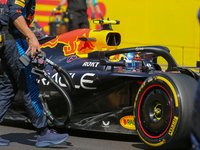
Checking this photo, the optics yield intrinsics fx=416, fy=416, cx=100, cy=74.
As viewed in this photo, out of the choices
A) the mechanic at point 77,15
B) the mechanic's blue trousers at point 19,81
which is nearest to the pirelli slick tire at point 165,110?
the mechanic's blue trousers at point 19,81

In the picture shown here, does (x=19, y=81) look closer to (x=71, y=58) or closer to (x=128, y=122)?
(x=128, y=122)

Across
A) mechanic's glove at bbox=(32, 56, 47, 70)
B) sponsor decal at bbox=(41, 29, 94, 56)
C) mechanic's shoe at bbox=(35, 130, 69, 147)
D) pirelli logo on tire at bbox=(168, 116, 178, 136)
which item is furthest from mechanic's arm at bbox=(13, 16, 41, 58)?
sponsor decal at bbox=(41, 29, 94, 56)

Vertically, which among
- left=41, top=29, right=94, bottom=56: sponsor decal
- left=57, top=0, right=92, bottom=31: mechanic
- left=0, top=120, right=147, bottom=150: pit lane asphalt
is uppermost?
left=57, top=0, right=92, bottom=31: mechanic

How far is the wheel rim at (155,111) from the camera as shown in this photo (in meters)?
3.72

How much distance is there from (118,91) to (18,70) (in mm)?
1105

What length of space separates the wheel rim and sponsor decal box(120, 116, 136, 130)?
243mm

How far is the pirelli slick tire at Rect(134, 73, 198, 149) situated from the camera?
3.53 meters

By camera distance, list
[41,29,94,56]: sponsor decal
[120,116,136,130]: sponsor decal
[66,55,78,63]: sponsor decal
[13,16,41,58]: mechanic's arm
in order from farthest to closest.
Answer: [41,29,94,56]: sponsor decal, [66,55,78,63]: sponsor decal, [120,116,136,130]: sponsor decal, [13,16,41,58]: mechanic's arm

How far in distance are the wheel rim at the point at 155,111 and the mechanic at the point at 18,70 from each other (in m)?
0.77

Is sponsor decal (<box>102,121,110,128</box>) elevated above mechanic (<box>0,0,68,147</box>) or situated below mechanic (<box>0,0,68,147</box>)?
below

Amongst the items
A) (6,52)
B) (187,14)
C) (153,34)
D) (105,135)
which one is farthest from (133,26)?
(6,52)

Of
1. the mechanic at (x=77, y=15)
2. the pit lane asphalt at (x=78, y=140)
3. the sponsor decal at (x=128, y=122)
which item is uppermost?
the mechanic at (x=77, y=15)

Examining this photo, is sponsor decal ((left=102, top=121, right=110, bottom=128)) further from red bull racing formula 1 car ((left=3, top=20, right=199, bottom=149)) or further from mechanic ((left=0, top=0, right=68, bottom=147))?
mechanic ((left=0, top=0, right=68, bottom=147))

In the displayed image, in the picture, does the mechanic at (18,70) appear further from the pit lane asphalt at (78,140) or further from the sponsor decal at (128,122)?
the sponsor decal at (128,122)
